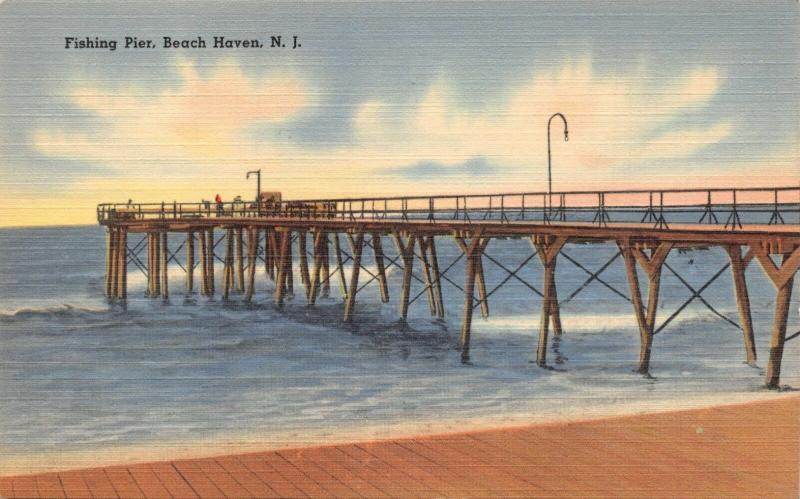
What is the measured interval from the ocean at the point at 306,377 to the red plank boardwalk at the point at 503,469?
121 cm

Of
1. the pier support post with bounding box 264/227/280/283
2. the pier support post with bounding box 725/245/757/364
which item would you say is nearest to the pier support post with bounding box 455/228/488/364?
the pier support post with bounding box 725/245/757/364

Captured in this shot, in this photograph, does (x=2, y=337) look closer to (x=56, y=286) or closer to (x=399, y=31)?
(x=399, y=31)

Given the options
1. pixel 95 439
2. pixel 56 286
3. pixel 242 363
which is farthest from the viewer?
pixel 56 286

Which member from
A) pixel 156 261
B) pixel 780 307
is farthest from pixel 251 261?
pixel 780 307

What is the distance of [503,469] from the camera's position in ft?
26.9

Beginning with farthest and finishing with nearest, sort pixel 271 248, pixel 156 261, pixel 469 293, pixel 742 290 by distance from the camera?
1. pixel 271 248
2. pixel 156 261
3. pixel 469 293
4. pixel 742 290

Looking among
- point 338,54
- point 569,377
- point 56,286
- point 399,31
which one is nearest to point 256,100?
point 338,54

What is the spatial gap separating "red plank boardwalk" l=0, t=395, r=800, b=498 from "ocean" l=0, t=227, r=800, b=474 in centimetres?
121

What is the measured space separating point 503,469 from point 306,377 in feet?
12.5

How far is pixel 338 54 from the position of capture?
1023cm

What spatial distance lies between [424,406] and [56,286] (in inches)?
1565

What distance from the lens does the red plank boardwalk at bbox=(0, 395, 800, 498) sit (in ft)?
26.0

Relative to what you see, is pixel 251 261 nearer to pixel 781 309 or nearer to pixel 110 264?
pixel 110 264

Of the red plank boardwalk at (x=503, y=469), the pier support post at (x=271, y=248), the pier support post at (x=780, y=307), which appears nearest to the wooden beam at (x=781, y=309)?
the pier support post at (x=780, y=307)
